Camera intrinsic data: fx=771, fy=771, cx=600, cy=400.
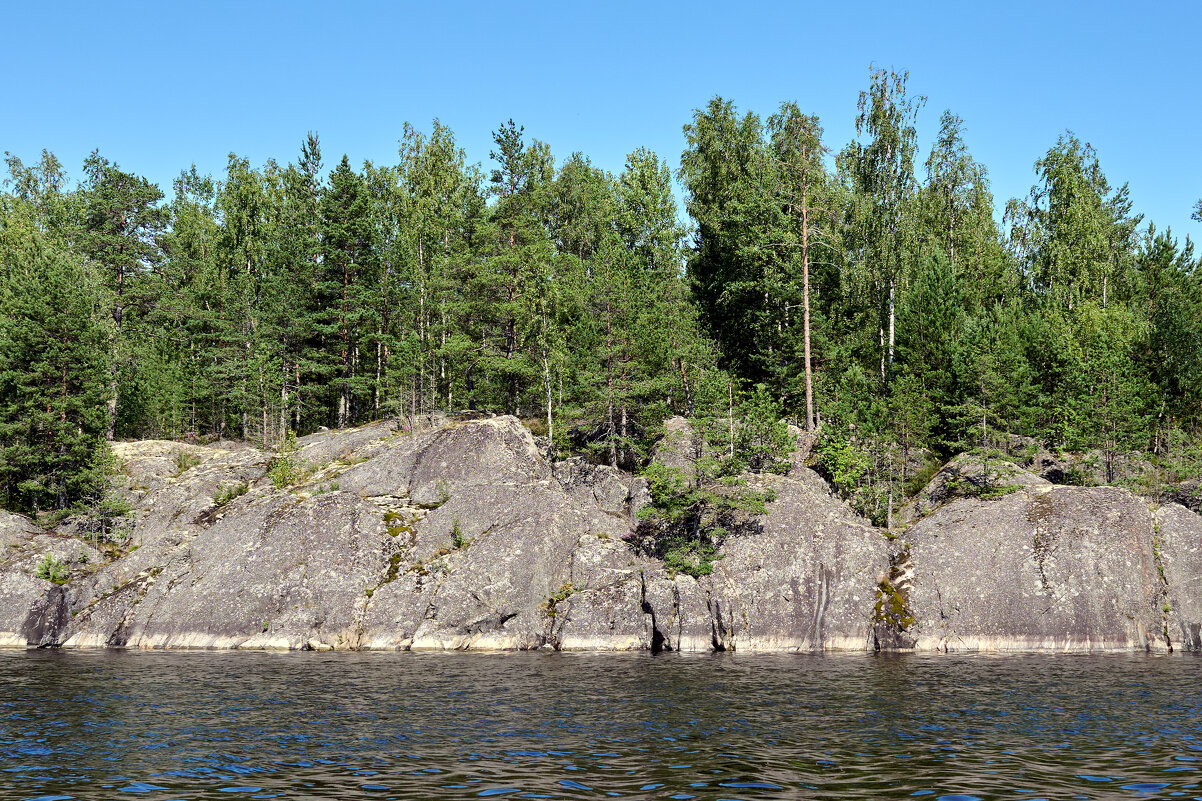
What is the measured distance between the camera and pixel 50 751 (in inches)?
799

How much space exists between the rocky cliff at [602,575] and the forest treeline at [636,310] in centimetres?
654

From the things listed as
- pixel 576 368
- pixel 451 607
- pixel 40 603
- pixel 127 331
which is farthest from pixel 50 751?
pixel 127 331

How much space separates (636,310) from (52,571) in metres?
41.2

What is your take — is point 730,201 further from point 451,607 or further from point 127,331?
point 127,331

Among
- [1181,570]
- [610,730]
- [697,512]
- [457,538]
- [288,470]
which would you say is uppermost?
[288,470]

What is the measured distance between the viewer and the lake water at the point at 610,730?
1698 centimetres

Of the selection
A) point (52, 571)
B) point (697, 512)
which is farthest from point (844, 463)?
point (52, 571)

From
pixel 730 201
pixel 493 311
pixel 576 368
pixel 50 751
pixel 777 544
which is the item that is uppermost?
pixel 730 201

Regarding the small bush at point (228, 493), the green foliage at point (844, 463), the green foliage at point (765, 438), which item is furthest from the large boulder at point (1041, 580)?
the small bush at point (228, 493)

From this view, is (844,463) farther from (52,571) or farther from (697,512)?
(52,571)

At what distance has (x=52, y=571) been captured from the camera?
47.8 meters

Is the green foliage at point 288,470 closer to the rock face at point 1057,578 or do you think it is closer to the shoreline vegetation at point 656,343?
the shoreline vegetation at point 656,343

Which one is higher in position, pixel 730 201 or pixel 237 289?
pixel 730 201

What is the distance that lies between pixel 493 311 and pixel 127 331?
42543 millimetres
